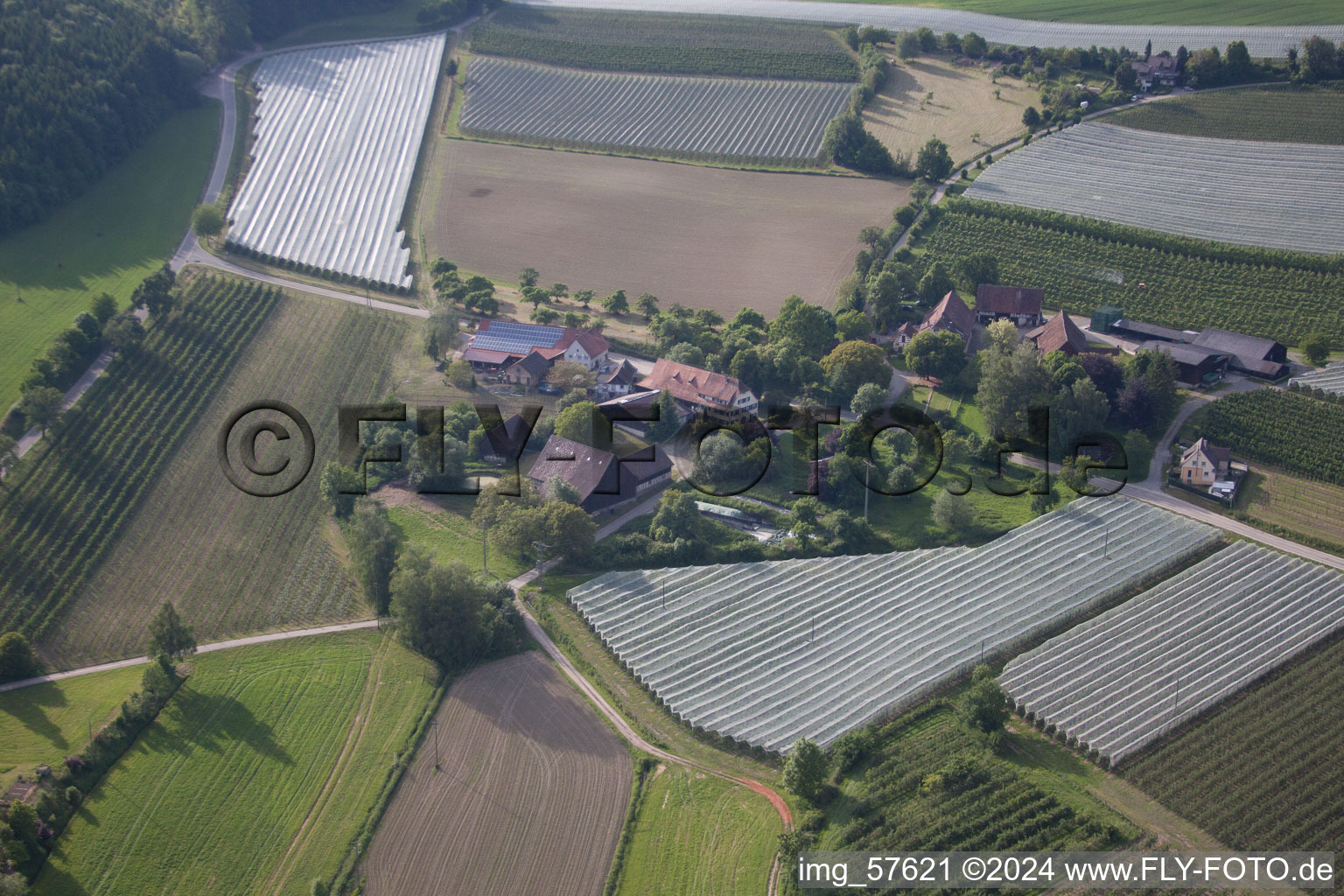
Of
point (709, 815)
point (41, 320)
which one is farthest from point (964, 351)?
point (41, 320)

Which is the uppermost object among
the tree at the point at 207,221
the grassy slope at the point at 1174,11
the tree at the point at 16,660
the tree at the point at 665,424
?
the grassy slope at the point at 1174,11

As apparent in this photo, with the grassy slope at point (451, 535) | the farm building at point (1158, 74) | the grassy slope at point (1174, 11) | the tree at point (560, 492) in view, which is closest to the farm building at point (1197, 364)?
the tree at point (560, 492)

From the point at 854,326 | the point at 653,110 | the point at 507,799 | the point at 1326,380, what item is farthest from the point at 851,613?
the point at 653,110

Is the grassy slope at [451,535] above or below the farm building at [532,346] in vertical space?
below

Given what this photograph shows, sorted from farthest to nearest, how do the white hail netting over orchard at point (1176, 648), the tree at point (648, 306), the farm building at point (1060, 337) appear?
the tree at point (648, 306) → the farm building at point (1060, 337) → the white hail netting over orchard at point (1176, 648)

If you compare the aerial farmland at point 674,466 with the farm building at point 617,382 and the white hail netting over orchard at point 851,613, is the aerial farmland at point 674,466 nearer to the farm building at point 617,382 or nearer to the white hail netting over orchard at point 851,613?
the white hail netting over orchard at point 851,613

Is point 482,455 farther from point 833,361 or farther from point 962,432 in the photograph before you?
point 962,432
